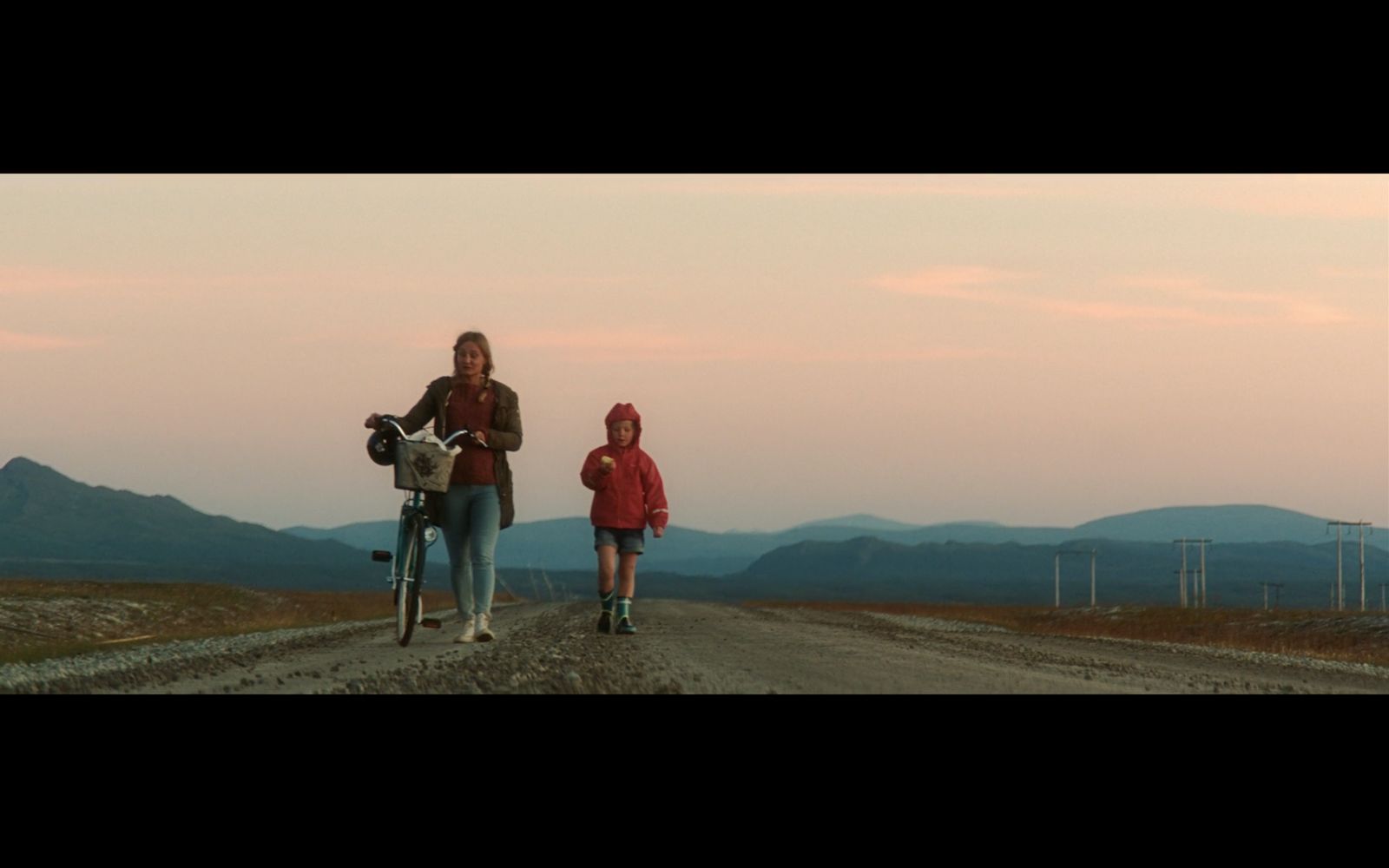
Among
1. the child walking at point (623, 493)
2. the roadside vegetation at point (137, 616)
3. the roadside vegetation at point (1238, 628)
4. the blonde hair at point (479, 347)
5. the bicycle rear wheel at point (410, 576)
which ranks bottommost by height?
the roadside vegetation at point (137, 616)

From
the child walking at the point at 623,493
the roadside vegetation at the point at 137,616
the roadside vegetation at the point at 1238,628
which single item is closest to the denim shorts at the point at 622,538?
the child walking at the point at 623,493

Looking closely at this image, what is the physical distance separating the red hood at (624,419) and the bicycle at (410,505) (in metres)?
1.79

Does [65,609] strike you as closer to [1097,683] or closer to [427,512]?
[427,512]

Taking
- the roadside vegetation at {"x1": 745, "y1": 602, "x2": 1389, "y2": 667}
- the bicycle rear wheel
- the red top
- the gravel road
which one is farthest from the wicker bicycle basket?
the roadside vegetation at {"x1": 745, "y1": 602, "x2": 1389, "y2": 667}

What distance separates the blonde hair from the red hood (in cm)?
158

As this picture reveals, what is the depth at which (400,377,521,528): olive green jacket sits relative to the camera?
13.6 metres

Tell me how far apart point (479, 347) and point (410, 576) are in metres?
2.17

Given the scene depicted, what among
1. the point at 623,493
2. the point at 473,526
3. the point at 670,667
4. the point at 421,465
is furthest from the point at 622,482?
the point at 670,667

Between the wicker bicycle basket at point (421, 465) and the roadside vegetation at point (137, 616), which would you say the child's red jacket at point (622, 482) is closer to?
the wicker bicycle basket at point (421, 465)

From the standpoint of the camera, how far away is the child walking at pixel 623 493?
14680 mm

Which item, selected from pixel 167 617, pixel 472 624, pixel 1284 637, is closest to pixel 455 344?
pixel 472 624

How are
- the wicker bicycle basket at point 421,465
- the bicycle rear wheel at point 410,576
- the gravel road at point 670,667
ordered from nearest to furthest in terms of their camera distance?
the gravel road at point 670,667, the wicker bicycle basket at point 421,465, the bicycle rear wheel at point 410,576

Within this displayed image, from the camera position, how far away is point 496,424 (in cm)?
1359

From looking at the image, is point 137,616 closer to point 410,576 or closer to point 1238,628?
point 410,576
